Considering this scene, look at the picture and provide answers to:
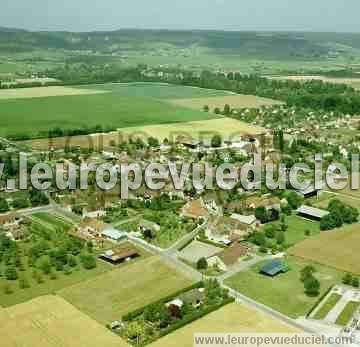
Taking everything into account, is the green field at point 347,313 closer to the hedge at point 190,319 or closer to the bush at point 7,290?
the hedge at point 190,319

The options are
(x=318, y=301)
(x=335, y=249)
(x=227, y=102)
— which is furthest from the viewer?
(x=227, y=102)

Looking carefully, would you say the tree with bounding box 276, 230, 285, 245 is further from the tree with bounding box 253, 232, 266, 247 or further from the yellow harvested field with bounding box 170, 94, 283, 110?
the yellow harvested field with bounding box 170, 94, 283, 110

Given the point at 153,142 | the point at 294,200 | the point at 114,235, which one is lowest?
the point at 114,235

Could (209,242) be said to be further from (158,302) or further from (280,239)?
(158,302)

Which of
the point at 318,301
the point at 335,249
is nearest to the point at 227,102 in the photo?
the point at 335,249

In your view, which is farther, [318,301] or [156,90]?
[156,90]

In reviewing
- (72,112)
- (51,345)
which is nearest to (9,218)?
(51,345)
